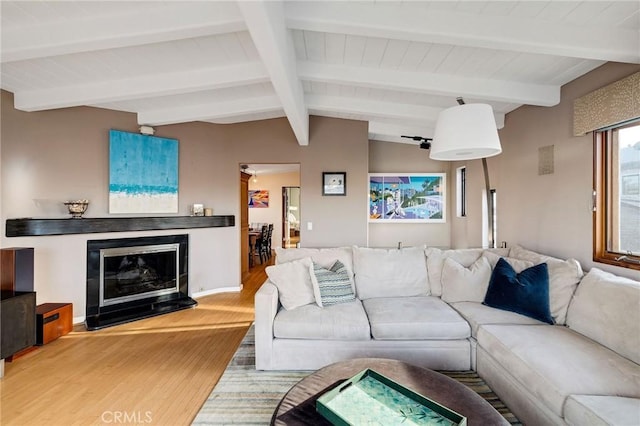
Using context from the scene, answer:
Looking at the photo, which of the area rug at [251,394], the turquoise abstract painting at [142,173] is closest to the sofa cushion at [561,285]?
the area rug at [251,394]

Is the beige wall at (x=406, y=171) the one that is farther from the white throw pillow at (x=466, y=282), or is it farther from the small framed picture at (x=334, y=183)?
the white throw pillow at (x=466, y=282)

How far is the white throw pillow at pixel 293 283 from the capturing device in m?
2.64

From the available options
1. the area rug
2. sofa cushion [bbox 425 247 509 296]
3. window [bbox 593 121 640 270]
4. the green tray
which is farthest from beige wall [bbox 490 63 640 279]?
the green tray

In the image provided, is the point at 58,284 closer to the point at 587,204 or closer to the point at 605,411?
the point at 605,411

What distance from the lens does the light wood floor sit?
2.00 m

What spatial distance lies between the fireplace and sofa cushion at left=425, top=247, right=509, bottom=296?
10.2 feet

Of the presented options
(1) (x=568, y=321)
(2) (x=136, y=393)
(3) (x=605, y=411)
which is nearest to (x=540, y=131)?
(1) (x=568, y=321)

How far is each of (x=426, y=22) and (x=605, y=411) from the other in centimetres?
231

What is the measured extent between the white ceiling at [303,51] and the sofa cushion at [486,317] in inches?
76.4

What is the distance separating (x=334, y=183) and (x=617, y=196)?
10.6ft

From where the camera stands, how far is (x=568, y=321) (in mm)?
2225

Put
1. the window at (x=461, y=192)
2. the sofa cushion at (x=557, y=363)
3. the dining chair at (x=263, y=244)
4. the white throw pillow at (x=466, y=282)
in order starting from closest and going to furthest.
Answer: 1. the sofa cushion at (x=557, y=363)
2. the white throw pillow at (x=466, y=282)
3. the window at (x=461, y=192)
4. the dining chair at (x=263, y=244)

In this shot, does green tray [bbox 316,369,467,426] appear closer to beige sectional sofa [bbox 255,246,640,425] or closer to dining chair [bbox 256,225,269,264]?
beige sectional sofa [bbox 255,246,640,425]

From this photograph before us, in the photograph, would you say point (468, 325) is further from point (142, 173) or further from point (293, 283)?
point (142, 173)
